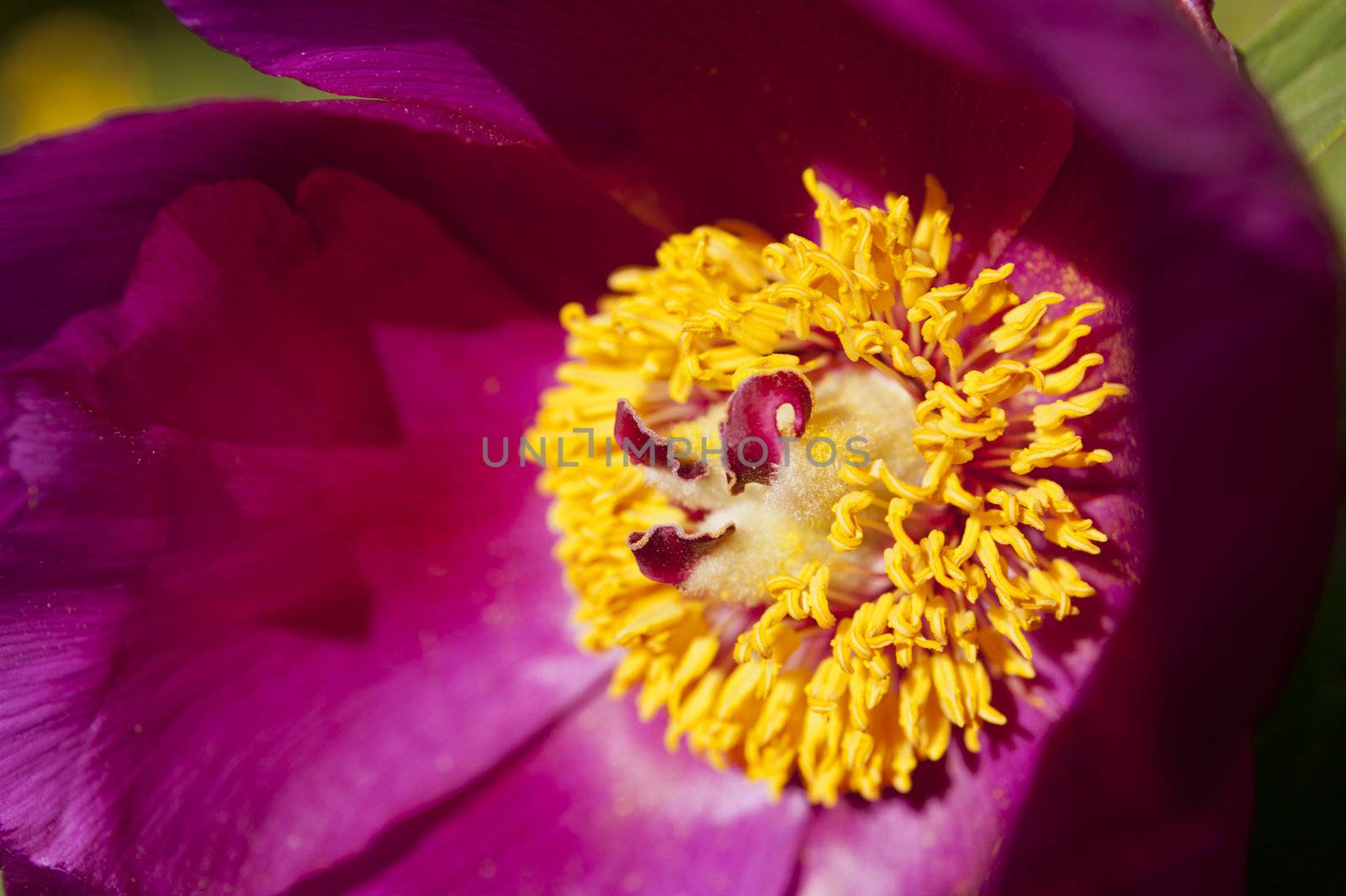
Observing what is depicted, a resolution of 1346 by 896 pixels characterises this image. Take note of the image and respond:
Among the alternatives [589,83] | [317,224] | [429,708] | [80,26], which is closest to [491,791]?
[429,708]

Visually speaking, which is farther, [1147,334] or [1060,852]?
[1060,852]

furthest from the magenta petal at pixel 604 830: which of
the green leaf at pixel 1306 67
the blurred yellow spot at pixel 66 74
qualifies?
the blurred yellow spot at pixel 66 74

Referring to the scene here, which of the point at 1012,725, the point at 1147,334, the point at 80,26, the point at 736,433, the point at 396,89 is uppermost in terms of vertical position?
the point at 1147,334

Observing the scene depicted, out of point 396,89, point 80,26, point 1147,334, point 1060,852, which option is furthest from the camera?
point 80,26

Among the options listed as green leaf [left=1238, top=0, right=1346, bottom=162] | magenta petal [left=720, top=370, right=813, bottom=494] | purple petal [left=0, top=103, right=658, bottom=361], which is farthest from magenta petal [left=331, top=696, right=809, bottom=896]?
green leaf [left=1238, top=0, right=1346, bottom=162]

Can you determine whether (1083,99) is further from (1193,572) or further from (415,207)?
(415,207)

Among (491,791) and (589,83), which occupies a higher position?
(589,83)
